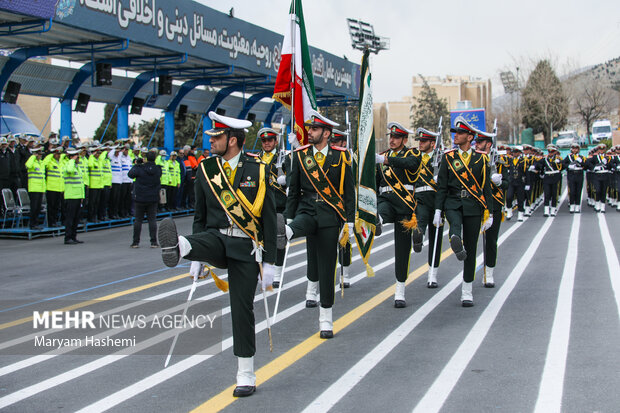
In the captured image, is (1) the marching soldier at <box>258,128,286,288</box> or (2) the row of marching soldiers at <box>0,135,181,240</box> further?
(2) the row of marching soldiers at <box>0,135,181,240</box>

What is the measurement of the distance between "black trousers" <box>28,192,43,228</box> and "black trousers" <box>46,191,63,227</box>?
0.24 meters

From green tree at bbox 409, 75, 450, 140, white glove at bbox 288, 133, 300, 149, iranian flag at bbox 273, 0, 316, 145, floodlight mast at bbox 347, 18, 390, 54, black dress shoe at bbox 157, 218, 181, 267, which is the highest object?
floodlight mast at bbox 347, 18, 390, 54

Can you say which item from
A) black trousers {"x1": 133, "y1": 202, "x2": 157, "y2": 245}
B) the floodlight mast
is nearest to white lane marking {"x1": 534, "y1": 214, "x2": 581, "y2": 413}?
black trousers {"x1": 133, "y1": 202, "x2": 157, "y2": 245}

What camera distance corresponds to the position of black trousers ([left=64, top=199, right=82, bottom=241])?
14758 mm

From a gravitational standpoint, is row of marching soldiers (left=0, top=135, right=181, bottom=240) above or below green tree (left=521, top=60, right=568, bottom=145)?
below

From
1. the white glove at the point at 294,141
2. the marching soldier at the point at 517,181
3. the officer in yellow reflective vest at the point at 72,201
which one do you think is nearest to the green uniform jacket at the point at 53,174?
the officer in yellow reflective vest at the point at 72,201

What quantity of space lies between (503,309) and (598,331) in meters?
1.35

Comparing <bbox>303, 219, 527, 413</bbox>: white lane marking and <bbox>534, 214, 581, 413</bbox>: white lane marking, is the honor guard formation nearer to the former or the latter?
<bbox>303, 219, 527, 413</bbox>: white lane marking

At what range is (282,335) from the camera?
22.5ft

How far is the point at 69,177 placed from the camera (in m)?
15.0

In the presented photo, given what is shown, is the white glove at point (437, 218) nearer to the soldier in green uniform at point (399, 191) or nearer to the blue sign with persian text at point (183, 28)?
the soldier in green uniform at point (399, 191)

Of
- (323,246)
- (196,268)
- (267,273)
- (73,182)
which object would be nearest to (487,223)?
(323,246)

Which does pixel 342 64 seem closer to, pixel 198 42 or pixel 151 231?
pixel 198 42

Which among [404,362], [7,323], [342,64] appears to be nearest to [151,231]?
[7,323]
